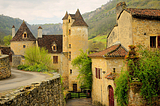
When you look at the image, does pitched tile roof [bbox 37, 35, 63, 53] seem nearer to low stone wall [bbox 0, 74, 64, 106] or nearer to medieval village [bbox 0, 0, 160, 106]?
medieval village [bbox 0, 0, 160, 106]

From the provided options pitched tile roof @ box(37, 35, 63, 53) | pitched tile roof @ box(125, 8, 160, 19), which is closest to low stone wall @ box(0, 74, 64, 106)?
pitched tile roof @ box(125, 8, 160, 19)

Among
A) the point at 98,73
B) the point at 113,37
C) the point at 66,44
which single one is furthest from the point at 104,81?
the point at 66,44

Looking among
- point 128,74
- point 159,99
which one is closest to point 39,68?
point 128,74

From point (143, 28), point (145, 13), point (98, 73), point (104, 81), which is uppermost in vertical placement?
point (145, 13)

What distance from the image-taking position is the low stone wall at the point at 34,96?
22.3 ft

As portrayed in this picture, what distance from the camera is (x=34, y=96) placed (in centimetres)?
902

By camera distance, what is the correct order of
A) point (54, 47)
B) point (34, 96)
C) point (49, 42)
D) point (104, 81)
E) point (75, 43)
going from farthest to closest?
point (49, 42) → point (54, 47) → point (75, 43) → point (104, 81) → point (34, 96)

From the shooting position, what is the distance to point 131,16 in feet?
61.5

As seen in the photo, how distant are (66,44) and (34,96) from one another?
96.4 ft

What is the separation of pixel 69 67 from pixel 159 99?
23.7 m

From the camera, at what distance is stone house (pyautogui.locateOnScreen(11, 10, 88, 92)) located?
35.3m

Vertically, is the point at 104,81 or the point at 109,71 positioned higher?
the point at 109,71

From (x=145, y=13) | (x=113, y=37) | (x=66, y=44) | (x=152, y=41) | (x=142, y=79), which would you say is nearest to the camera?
(x=142, y=79)

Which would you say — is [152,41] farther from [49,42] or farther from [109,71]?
[49,42]
